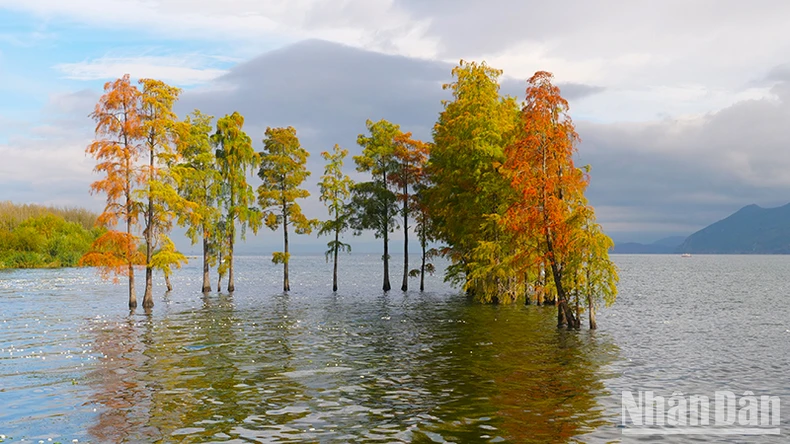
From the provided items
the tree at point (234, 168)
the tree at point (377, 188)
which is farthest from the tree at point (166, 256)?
the tree at point (377, 188)

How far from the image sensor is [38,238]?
14212 cm

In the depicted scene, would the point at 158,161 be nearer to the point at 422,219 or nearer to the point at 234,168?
the point at 234,168

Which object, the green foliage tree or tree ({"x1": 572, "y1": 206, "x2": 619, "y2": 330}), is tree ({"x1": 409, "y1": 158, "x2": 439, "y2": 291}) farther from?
the green foliage tree

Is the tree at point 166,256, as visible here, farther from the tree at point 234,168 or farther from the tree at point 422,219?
the tree at point 422,219

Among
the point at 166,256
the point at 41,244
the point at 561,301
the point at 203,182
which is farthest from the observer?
the point at 41,244

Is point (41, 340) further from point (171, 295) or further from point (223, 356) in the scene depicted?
point (171, 295)

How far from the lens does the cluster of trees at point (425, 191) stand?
115ft

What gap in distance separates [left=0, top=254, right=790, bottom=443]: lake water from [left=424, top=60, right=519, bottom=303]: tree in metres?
5.00

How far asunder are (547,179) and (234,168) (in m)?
39.7

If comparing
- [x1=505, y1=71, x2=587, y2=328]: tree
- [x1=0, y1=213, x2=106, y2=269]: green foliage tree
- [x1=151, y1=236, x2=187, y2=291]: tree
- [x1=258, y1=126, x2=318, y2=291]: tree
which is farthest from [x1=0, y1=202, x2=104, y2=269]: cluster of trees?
[x1=505, y1=71, x2=587, y2=328]: tree

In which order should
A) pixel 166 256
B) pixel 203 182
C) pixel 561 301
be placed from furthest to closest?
pixel 203 182
pixel 166 256
pixel 561 301

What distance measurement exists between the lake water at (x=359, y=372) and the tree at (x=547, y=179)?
17.5ft

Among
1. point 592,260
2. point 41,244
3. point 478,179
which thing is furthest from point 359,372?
point 41,244

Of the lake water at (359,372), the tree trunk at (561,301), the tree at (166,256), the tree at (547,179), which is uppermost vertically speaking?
the tree at (547,179)
